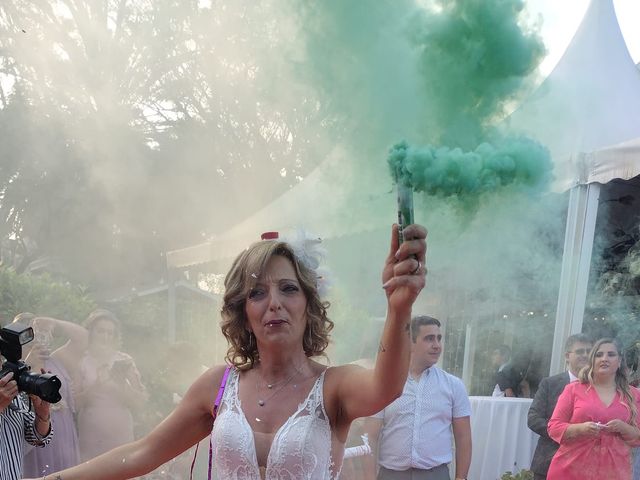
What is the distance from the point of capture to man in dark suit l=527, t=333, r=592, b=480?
402 cm

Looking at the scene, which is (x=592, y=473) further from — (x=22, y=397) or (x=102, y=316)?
(x=102, y=316)

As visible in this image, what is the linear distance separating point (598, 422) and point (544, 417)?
48 cm

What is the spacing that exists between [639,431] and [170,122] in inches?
345

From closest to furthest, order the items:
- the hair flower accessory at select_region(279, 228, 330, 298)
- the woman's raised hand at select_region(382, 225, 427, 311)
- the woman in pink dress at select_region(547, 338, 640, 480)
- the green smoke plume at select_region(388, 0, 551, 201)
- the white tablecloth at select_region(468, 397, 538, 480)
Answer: the woman's raised hand at select_region(382, 225, 427, 311)
the hair flower accessory at select_region(279, 228, 330, 298)
the green smoke plume at select_region(388, 0, 551, 201)
the woman in pink dress at select_region(547, 338, 640, 480)
the white tablecloth at select_region(468, 397, 538, 480)

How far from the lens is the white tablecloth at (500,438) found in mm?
4785

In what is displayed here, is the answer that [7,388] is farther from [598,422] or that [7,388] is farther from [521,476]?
[521,476]

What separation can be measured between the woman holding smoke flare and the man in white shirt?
155 centimetres

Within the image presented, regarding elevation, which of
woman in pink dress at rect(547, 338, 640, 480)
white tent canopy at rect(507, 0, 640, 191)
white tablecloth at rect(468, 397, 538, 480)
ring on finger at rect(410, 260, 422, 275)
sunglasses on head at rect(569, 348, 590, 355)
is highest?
white tent canopy at rect(507, 0, 640, 191)

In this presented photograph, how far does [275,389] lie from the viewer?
6.42 ft

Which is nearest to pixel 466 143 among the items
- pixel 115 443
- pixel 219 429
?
pixel 219 429

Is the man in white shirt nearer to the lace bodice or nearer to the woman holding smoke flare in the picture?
the woman holding smoke flare

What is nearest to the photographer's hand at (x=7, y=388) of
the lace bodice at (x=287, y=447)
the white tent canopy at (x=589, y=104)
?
the lace bodice at (x=287, y=447)

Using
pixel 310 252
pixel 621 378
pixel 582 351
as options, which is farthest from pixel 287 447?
pixel 582 351

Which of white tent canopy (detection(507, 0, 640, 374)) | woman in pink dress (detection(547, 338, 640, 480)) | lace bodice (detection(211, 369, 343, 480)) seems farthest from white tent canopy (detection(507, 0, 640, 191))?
lace bodice (detection(211, 369, 343, 480))
